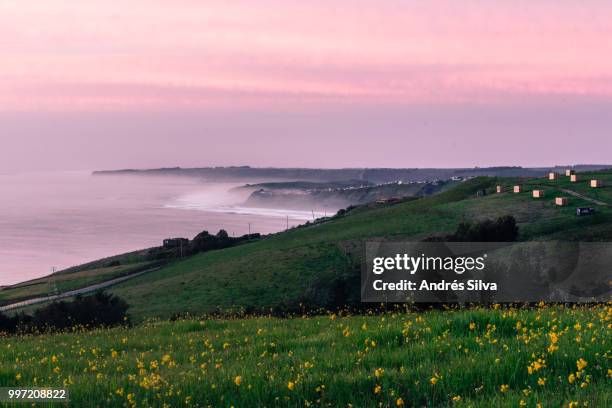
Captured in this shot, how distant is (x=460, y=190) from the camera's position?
12756 cm

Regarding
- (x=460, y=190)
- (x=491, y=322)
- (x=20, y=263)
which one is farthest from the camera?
(x=20, y=263)

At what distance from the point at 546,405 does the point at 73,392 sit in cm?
636

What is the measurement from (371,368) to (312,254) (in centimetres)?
7069

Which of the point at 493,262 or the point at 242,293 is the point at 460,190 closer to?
the point at 242,293

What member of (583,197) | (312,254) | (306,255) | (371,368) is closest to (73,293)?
(306,255)

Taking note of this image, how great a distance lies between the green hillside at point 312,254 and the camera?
2497 inches

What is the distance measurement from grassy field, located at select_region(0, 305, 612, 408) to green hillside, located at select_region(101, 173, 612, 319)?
46.0 m

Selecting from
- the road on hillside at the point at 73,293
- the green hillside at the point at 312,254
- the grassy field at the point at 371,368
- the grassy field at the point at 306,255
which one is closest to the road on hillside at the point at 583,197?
the grassy field at the point at 306,255

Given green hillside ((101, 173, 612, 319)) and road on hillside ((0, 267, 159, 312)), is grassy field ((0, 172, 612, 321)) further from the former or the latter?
road on hillside ((0, 267, 159, 312))

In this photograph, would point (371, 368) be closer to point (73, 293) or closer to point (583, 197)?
point (73, 293)

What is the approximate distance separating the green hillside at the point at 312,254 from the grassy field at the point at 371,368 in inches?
1812

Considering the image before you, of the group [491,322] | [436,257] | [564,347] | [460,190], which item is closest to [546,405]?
[564,347]

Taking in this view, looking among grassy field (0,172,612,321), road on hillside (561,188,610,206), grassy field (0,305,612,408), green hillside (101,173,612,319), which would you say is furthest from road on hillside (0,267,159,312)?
grassy field (0,305,612,408)

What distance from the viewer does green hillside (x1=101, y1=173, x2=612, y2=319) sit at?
2497 inches
